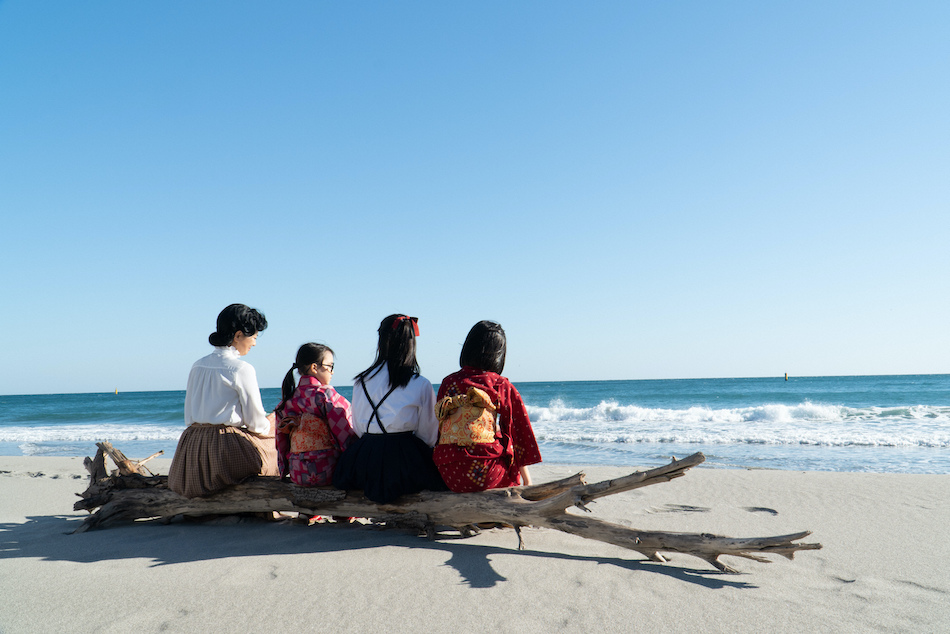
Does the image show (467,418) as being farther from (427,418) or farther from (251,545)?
(251,545)

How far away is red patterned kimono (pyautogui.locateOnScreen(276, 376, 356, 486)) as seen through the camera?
3902 millimetres

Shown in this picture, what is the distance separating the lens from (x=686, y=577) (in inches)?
118

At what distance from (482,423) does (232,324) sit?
198 centimetres

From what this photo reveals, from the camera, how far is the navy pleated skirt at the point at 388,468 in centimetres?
362

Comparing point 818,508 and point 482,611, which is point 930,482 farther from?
point 482,611

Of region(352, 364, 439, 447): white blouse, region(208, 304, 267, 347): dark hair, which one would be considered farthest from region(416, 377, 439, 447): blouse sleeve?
region(208, 304, 267, 347): dark hair

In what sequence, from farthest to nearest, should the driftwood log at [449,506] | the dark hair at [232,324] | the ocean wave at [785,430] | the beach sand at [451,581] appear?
the ocean wave at [785,430] < the dark hair at [232,324] < the driftwood log at [449,506] < the beach sand at [451,581]

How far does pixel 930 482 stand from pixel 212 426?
7418 mm

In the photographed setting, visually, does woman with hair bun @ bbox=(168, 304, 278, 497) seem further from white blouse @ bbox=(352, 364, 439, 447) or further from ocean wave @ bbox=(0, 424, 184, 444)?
ocean wave @ bbox=(0, 424, 184, 444)

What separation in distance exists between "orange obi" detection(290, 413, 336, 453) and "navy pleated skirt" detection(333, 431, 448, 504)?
0.82ft

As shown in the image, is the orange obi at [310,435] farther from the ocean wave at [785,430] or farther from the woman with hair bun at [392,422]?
the ocean wave at [785,430]

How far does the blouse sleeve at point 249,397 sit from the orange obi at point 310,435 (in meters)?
0.34

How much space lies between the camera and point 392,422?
3656mm

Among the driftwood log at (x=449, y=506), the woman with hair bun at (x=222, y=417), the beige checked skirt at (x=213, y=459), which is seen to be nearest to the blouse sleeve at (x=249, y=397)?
the woman with hair bun at (x=222, y=417)
